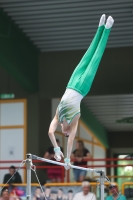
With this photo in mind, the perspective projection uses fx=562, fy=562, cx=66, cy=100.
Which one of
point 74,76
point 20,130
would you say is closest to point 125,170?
point 20,130

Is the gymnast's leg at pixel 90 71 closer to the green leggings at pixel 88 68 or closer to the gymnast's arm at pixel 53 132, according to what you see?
the green leggings at pixel 88 68

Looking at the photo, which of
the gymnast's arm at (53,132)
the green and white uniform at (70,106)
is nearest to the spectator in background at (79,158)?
the gymnast's arm at (53,132)

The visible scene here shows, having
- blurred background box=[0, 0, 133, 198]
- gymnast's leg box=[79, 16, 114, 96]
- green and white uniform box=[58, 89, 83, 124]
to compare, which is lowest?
green and white uniform box=[58, 89, 83, 124]

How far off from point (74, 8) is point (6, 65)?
1890 millimetres

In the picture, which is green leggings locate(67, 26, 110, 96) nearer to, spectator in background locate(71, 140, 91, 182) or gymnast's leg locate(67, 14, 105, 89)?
gymnast's leg locate(67, 14, 105, 89)

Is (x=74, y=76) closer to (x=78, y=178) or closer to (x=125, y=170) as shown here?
(x=78, y=178)

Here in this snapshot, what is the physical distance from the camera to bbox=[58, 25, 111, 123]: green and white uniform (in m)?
6.90

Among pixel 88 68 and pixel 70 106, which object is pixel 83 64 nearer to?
pixel 88 68

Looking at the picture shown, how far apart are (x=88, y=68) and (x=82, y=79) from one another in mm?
168

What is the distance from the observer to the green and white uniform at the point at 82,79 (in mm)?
6898

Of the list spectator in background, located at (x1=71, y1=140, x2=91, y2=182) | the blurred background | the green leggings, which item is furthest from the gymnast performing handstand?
spectator in background, located at (x1=71, y1=140, x2=91, y2=182)

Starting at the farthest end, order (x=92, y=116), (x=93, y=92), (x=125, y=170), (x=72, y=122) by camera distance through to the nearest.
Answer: (x=125, y=170) < (x=92, y=116) < (x=93, y=92) < (x=72, y=122)

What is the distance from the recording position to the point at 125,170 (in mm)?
19172

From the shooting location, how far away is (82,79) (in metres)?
6.98
